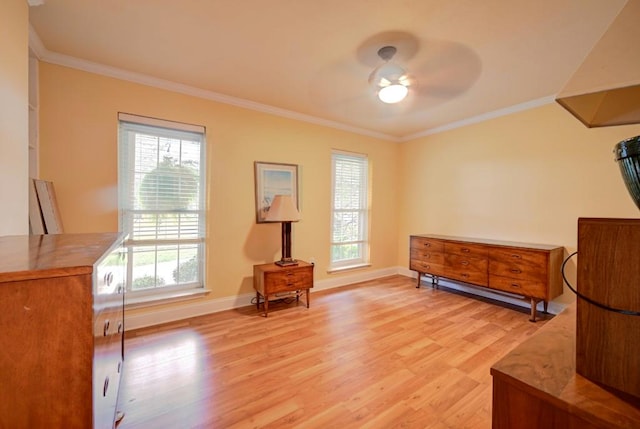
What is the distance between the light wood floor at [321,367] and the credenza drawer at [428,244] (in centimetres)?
86

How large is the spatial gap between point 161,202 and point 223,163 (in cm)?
80

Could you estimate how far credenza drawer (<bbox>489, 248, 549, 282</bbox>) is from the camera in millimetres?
2865

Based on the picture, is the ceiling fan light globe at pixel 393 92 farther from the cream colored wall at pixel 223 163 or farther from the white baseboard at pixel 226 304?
the white baseboard at pixel 226 304

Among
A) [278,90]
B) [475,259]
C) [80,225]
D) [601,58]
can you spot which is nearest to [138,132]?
[80,225]

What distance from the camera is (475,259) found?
3.41 metres

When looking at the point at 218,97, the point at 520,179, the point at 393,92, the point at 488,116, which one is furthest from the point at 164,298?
the point at 488,116

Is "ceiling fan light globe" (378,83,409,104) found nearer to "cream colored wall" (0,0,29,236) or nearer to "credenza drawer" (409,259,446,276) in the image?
"cream colored wall" (0,0,29,236)

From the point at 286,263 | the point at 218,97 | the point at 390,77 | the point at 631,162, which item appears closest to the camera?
the point at 631,162

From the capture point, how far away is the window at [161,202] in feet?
8.96

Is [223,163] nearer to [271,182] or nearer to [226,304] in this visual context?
[271,182]

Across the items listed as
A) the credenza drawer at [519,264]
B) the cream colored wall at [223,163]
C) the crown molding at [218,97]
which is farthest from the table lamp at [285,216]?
the credenza drawer at [519,264]

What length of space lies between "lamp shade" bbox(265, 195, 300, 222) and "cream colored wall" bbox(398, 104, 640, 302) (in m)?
2.52

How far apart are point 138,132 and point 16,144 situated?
1337 mm

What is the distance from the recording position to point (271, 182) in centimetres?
354
